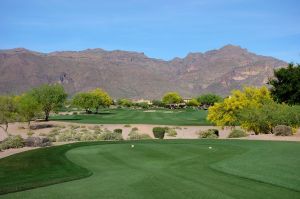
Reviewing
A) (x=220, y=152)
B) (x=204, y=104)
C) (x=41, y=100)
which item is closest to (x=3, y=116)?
(x=41, y=100)

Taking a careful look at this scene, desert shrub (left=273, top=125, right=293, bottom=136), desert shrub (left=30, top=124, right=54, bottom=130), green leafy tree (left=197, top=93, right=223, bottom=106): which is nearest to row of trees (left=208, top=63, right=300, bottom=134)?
desert shrub (left=273, top=125, right=293, bottom=136)

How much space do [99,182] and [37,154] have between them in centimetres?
905

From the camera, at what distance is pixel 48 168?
17.6 m

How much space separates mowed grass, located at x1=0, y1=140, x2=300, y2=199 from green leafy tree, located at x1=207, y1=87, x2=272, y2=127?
1056 inches

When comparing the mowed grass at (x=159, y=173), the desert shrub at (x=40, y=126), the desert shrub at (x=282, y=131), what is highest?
the desert shrub at (x=282, y=131)

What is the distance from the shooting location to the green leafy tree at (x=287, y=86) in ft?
160

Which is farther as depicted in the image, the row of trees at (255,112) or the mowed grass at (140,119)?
the mowed grass at (140,119)

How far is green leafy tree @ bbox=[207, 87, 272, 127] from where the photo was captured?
4934 cm

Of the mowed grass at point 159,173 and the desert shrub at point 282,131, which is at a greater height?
the desert shrub at point 282,131

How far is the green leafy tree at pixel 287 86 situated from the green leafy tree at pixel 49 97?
46.9 metres

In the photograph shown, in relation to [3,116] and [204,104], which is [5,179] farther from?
[204,104]

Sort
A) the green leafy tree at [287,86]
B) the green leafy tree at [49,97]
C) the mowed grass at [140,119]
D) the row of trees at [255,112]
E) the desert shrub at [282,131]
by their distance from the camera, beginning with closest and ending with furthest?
the desert shrub at [282,131] < the row of trees at [255,112] < the green leafy tree at [287,86] < the mowed grass at [140,119] < the green leafy tree at [49,97]

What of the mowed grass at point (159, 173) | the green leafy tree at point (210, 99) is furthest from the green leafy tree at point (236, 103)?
the green leafy tree at point (210, 99)

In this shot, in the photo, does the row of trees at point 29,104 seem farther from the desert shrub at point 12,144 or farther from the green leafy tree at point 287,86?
the green leafy tree at point 287,86
